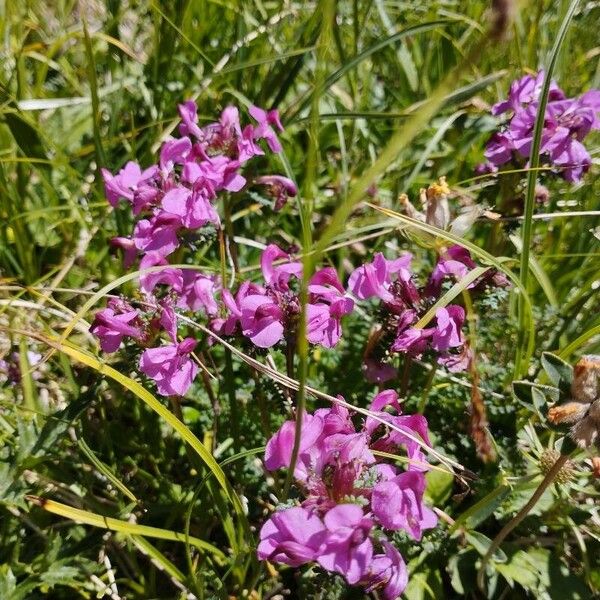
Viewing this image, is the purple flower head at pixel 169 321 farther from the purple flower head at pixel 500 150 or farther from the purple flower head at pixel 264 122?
the purple flower head at pixel 500 150

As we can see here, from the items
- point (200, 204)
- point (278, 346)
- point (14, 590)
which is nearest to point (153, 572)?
point (14, 590)

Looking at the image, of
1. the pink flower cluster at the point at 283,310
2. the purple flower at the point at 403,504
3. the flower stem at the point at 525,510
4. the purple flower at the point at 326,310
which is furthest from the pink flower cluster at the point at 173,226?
the flower stem at the point at 525,510

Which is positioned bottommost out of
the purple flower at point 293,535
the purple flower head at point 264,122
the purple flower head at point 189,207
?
the purple flower at point 293,535

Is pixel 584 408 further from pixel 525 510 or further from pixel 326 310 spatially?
pixel 326 310

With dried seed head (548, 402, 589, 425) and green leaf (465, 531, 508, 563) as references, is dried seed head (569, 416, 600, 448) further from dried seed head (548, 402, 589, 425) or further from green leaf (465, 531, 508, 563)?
green leaf (465, 531, 508, 563)

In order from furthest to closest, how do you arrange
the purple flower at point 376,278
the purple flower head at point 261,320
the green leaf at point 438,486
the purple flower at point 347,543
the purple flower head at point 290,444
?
the green leaf at point 438,486 → the purple flower at point 376,278 → the purple flower head at point 261,320 → the purple flower head at point 290,444 → the purple flower at point 347,543
